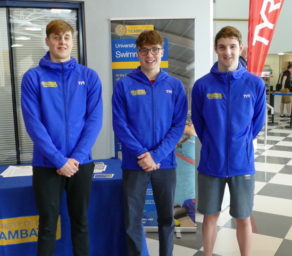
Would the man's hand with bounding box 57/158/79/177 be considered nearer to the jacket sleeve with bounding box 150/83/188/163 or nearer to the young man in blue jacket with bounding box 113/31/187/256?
the young man in blue jacket with bounding box 113/31/187/256

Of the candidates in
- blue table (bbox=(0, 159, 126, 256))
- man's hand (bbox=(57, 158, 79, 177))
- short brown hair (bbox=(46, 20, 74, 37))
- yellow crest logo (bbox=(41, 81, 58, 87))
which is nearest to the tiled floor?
blue table (bbox=(0, 159, 126, 256))

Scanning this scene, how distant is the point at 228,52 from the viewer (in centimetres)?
195

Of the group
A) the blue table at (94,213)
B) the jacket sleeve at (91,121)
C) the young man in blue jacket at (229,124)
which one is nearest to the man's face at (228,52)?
the young man in blue jacket at (229,124)

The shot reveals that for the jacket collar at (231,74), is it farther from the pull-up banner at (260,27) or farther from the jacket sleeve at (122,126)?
the pull-up banner at (260,27)

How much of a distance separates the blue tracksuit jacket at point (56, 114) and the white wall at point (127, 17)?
→ 1298 mm

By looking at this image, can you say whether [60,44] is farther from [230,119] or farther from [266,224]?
[266,224]

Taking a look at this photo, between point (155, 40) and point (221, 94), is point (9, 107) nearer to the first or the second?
point (155, 40)

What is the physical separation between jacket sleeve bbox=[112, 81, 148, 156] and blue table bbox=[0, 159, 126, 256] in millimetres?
343

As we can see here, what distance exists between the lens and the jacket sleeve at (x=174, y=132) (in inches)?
76.8

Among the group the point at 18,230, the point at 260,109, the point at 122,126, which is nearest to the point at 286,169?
the point at 260,109

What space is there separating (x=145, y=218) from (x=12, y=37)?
7.43 feet

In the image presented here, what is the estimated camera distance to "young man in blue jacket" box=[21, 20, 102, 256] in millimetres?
1827

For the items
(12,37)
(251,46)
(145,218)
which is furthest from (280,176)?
(12,37)

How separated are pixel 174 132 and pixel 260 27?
1.84m
